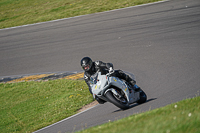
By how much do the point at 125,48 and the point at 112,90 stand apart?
7554 millimetres

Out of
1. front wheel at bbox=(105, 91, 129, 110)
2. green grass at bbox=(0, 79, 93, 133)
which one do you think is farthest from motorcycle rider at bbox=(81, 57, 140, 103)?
green grass at bbox=(0, 79, 93, 133)

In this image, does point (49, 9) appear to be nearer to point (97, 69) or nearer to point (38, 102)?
point (38, 102)

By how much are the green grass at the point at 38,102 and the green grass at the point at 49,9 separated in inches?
422

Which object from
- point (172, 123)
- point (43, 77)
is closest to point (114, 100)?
point (172, 123)

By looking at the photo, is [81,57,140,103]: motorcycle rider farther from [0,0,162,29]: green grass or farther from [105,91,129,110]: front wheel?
[0,0,162,29]: green grass

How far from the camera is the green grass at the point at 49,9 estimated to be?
22.2 m

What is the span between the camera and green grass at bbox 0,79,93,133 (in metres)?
9.30

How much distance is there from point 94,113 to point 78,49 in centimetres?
789

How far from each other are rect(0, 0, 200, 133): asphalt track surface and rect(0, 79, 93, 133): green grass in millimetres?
982

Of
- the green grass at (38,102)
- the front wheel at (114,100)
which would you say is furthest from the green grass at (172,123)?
the green grass at (38,102)

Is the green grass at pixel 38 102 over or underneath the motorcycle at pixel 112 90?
underneath

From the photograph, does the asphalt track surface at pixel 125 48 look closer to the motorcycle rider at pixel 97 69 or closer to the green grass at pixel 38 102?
the motorcycle rider at pixel 97 69

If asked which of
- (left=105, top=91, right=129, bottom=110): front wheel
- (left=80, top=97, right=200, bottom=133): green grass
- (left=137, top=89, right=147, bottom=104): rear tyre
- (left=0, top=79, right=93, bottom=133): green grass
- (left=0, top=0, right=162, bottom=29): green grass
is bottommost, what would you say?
(left=0, top=79, right=93, bottom=133): green grass

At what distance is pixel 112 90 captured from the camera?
7223mm
